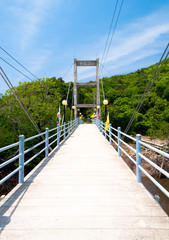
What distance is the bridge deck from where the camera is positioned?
7.62ft

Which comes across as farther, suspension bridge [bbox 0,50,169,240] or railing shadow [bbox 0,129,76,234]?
railing shadow [bbox 0,129,76,234]

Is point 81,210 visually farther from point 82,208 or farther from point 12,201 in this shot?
point 12,201

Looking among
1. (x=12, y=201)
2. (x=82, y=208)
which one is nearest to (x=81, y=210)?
(x=82, y=208)

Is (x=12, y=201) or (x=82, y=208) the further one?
(x=12, y=201)

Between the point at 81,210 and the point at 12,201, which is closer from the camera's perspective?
the point at 81,210

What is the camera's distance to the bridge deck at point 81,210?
2322 millimetres

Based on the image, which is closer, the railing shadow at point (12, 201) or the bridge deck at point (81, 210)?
the bridge deck at point (81, 210)

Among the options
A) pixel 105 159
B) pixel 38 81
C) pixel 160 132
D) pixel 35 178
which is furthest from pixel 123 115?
pixel 35 178

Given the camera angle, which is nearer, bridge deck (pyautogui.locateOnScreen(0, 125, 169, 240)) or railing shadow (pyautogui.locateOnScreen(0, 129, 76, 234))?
bridge deck (pyautogui.locateOnScreen(0, 125, 169, 240))

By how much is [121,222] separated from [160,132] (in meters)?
21.0

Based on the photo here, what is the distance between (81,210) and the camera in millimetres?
2828

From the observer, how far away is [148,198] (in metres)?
3.23

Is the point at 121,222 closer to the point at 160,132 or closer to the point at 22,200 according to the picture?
the point at 22,200

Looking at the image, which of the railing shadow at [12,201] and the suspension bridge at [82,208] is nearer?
the suspension bridge at [82,208]
